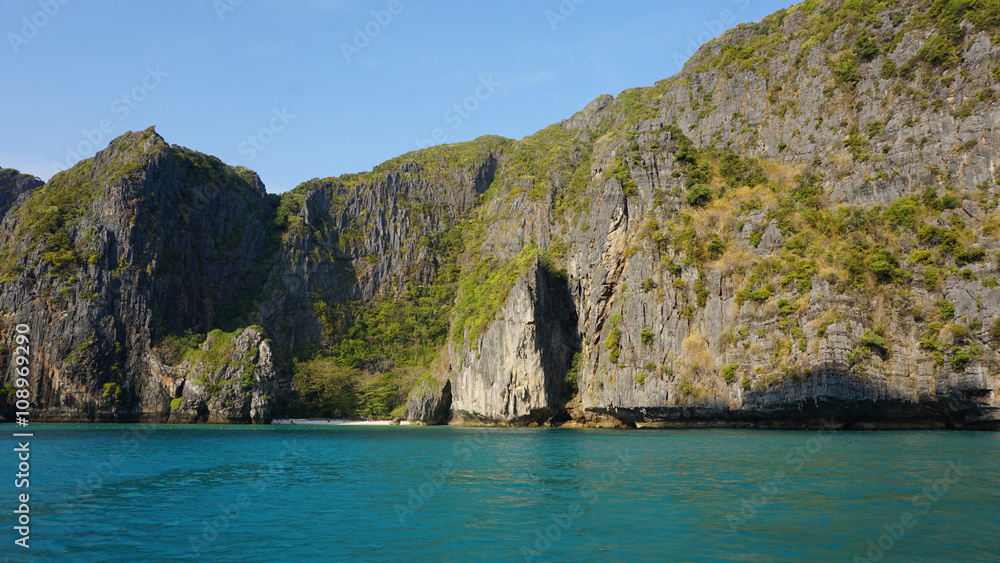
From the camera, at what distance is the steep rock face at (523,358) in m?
68.1

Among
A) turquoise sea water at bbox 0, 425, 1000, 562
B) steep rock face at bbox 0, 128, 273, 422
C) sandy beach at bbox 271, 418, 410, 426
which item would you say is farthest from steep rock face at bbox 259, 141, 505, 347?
turquoise sea water at bbox 0, 425, 1000, 562

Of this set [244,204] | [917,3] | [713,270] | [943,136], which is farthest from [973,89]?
[244,204]

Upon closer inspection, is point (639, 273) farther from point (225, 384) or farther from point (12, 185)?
point (12, 185)

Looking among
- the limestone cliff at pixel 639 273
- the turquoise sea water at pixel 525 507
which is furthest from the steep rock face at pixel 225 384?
the turquoise sea water at pixel 525 507

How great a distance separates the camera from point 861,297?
162 feet

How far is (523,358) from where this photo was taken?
68.9m

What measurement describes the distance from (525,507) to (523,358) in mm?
51808

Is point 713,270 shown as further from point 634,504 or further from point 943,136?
point 634,504

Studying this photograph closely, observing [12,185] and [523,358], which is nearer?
[523,358]

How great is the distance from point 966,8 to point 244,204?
11951 cm

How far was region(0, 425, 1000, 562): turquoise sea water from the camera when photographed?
40.8 feet

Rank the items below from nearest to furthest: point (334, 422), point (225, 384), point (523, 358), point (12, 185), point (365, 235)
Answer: point (523, 358) < point (225, 384) < point (334, 422) < point (12, 185) < point (365, 235)

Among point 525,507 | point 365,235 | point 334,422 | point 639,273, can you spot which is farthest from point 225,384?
point 525,507

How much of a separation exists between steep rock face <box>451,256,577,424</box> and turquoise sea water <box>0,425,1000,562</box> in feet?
122
